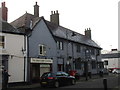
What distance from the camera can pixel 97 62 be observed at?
43875mm

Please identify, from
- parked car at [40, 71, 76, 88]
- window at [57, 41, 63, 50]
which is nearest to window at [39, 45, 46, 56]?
window at [57, 41, 63, 50]

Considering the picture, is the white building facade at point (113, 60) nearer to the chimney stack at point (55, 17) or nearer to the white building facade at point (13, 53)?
the chimney stack at point (55, 17)

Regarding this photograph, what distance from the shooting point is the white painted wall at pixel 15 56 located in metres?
21.9

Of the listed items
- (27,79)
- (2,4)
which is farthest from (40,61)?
(2,4)

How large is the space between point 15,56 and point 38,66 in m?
4.27

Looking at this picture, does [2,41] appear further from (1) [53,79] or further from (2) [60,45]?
(2) [60,45]

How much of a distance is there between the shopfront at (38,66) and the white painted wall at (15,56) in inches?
70.3

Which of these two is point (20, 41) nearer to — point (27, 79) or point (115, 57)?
point (27, 79)

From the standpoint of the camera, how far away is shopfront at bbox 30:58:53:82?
2477cm

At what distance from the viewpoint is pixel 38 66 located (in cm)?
2580

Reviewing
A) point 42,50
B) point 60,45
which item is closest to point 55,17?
point 60,45

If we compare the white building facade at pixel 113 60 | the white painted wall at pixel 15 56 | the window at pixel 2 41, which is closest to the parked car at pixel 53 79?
the white painted wall at pixel 15 56

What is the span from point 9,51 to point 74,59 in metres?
14.7

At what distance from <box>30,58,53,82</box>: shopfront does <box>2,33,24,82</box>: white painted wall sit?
70.3 inches
